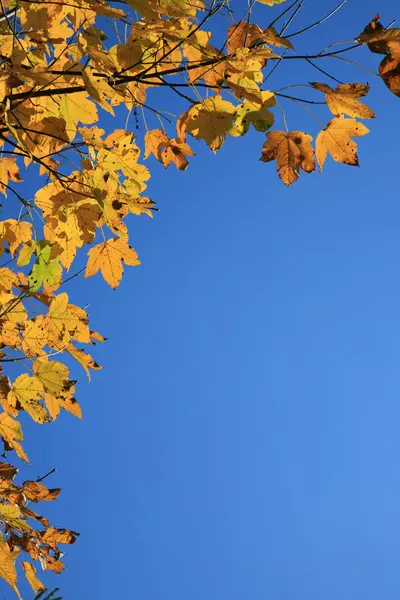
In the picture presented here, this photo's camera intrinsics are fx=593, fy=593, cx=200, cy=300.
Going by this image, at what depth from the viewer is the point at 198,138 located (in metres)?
1.67

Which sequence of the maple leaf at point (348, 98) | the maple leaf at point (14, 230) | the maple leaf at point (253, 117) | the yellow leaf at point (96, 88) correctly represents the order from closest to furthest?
the yellow leaf at point (96, 88) → the maple leaf at point (348, 98) → the maple leaf at point (253, 117) → the maple leaf at point (14, 230)

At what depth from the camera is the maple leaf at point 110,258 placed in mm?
2143

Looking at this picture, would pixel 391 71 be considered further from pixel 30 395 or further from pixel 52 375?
pixel 30 395

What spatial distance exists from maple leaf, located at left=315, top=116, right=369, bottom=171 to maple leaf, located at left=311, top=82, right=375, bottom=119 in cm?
16

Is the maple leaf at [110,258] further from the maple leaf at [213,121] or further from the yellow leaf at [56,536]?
the yellow leaf at [56,536]

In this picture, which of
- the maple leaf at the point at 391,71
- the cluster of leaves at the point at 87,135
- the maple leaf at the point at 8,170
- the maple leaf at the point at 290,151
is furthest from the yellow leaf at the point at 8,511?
the maple leaf at the point at 391,71

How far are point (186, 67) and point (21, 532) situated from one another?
179 centimetres

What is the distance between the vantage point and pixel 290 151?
1.79m

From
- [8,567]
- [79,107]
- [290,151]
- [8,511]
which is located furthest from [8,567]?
[290,151]

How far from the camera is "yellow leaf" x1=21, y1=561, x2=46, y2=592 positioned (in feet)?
7.47

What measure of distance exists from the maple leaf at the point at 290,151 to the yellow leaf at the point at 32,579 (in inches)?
69.4

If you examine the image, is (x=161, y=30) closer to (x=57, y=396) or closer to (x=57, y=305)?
(x=57, y=305)

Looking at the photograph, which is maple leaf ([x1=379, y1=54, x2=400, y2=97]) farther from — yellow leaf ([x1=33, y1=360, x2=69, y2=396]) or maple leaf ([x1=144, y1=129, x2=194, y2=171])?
yellow leaf ([x1=33, y1=360, x2=69, y2=396])

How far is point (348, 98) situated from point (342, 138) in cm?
20
